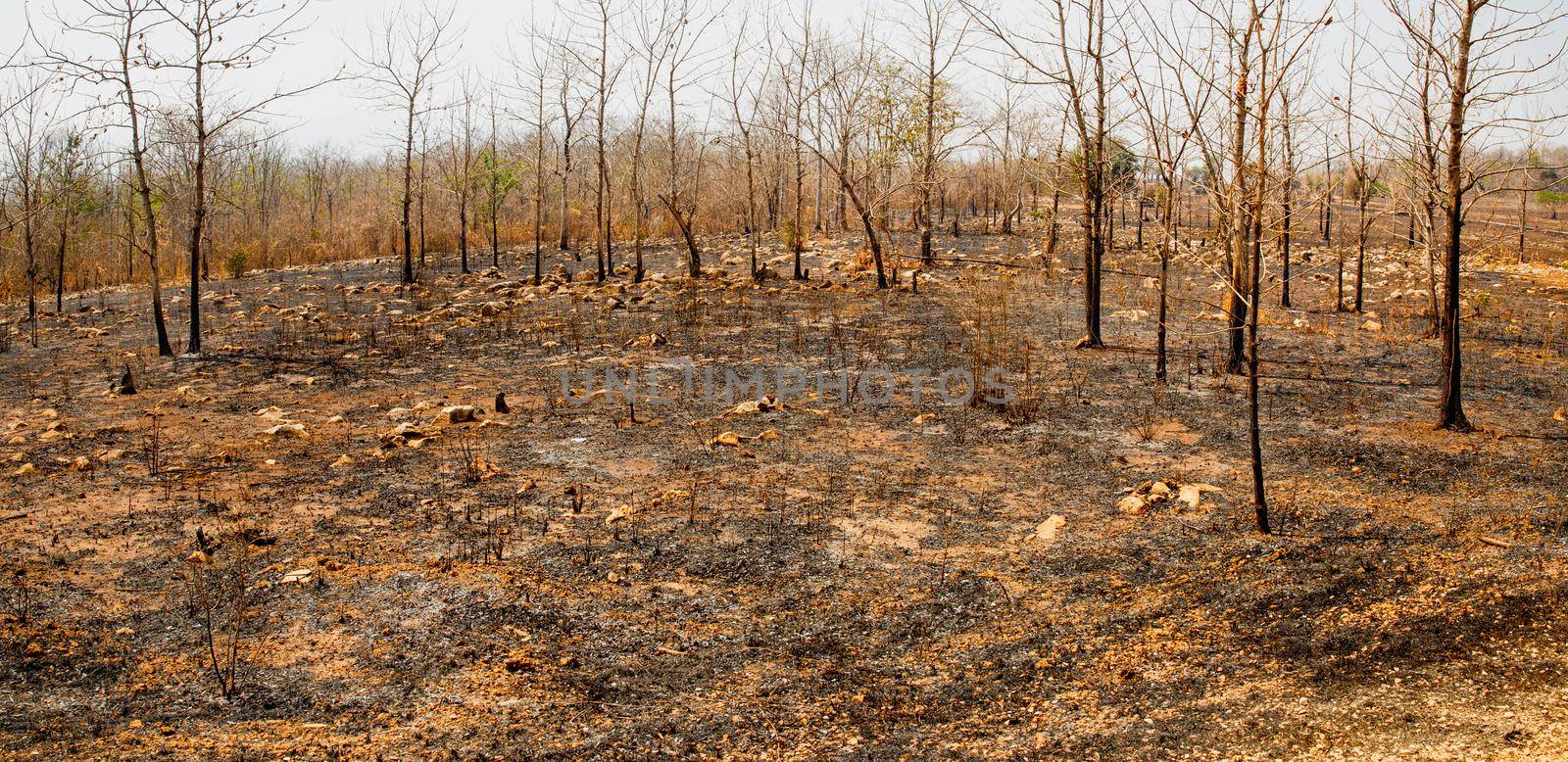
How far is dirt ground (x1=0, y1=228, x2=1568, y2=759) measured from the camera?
4625mm

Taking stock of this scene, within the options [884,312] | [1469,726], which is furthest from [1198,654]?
[884,312]

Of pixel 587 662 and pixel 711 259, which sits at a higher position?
pixel 711 259

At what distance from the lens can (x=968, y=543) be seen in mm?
7016

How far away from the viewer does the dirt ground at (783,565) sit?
15.2ft

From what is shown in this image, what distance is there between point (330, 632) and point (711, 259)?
20.6m

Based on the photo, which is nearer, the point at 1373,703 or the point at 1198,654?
the point at 1373,703

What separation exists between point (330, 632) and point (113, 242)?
24.8m

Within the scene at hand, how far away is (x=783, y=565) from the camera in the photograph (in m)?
6.68

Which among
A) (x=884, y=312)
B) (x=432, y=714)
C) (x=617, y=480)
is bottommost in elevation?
(x=432, y=714)

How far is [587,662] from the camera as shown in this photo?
17.6 ft

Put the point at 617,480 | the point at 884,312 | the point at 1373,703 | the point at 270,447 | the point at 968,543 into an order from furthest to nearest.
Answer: the point at 884,312 → the point at 270,447 → the point at 617,480 → the point at 968,543 → the point at 1373,703

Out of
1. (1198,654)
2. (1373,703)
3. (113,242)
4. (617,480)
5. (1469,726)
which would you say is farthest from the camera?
(113,242)

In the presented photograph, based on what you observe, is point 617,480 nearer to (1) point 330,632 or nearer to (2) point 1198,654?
(1) point 330,632

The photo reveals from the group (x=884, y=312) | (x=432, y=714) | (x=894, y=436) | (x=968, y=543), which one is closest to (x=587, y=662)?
(x=432, y=714)
